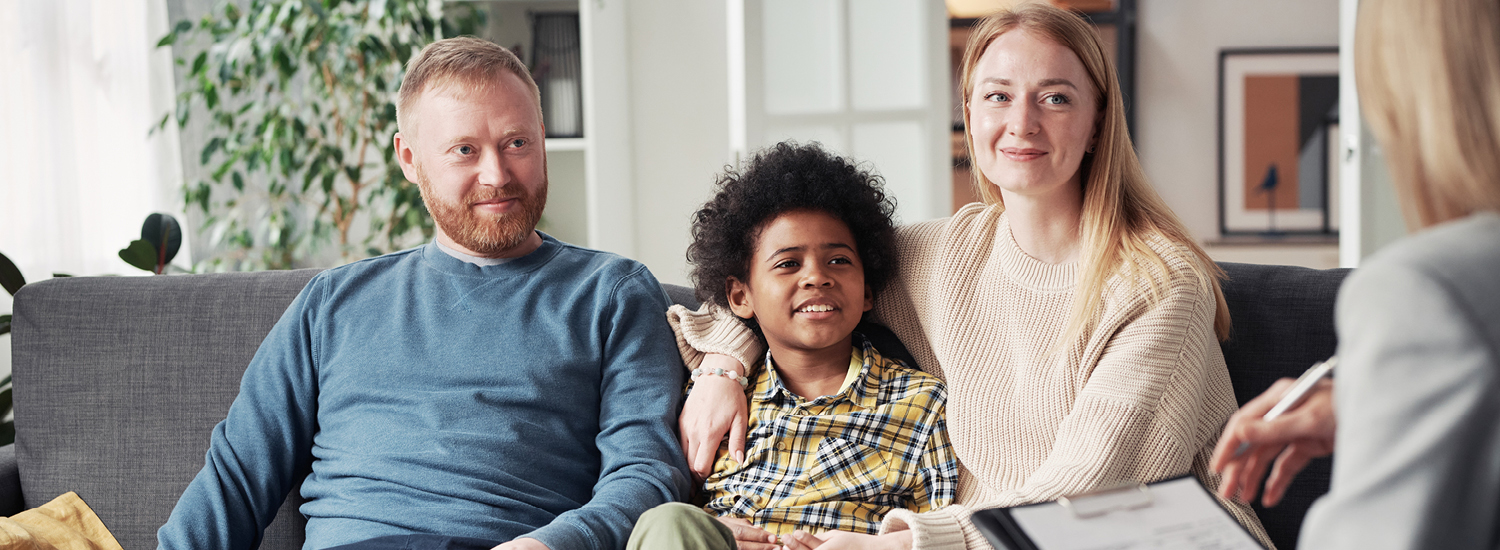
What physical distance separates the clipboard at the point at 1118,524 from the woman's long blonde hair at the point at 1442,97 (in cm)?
39

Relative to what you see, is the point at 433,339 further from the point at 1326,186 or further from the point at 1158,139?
the point at 1326,186

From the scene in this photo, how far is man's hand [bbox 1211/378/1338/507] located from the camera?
73cm

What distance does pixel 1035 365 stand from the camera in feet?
4.39

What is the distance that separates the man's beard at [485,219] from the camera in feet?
4.80

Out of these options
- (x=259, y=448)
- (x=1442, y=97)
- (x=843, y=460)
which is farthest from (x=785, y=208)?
(x=1442, y=97)

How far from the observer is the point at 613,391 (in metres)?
1.43

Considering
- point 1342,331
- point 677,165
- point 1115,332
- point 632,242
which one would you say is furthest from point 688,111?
point 1342,331

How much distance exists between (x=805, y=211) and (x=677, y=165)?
1.83 metres

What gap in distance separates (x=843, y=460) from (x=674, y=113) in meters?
2.05

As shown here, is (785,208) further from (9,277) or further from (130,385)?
(9,277)

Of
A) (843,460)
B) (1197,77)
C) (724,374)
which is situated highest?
(1197,77)

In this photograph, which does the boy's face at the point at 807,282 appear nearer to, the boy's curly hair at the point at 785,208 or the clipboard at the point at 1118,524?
the boy's curly hair at the point at 785,208

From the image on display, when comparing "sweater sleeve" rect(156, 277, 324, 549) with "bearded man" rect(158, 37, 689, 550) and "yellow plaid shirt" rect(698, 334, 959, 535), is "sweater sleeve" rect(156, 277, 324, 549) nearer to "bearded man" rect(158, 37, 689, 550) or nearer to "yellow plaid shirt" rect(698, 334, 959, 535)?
"bearded man" rect(158, 37, 689, 550)

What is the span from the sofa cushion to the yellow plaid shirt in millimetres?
824
